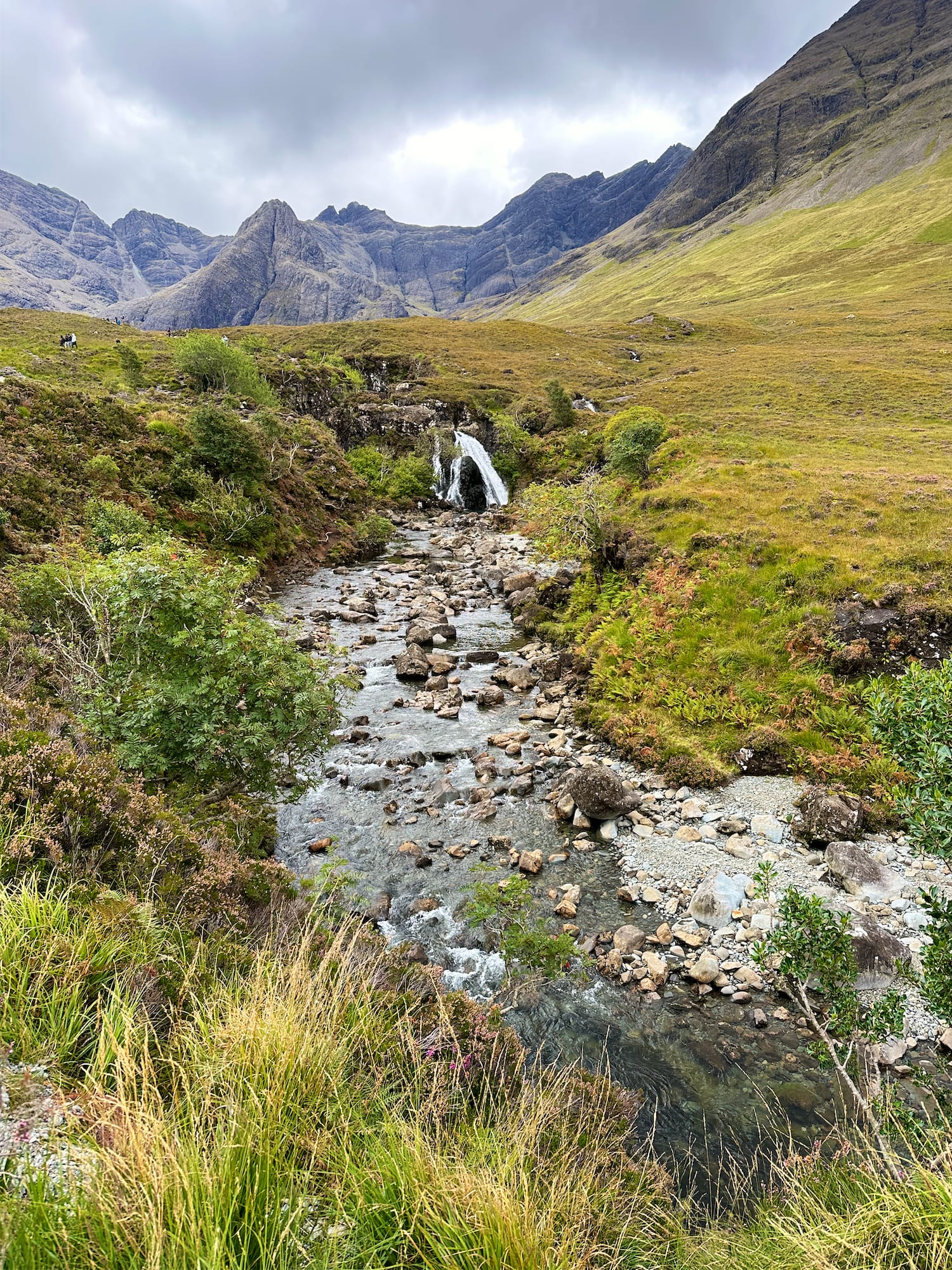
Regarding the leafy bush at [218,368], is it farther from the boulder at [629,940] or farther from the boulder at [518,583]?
the boulder at [629,940]

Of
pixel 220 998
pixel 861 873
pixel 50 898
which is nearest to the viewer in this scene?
pixel 220 998

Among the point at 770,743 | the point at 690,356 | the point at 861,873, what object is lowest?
the point at 861,873

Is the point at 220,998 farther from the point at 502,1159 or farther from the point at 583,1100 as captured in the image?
the point at 583,1100

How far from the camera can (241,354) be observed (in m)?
52.2

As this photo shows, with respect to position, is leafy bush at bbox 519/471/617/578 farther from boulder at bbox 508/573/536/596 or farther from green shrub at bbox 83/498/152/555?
green shrub at bbox 83/498/152/555

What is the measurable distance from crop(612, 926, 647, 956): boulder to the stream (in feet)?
1.09

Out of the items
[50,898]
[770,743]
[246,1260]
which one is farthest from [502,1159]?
[770,743]

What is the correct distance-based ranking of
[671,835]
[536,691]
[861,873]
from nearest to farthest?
[861,873]
[671,835]
[536,691]

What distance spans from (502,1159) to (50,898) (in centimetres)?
436

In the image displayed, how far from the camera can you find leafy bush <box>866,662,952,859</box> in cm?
488

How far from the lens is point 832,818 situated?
449 inches

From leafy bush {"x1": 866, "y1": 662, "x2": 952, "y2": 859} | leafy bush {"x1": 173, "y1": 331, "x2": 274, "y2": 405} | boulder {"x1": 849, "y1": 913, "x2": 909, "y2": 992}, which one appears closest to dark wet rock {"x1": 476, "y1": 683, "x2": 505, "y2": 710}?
boulder {"x1": 849, "y1": 913, "x2": 909, "y2": 992}

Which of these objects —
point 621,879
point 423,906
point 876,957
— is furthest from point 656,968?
point 423,906

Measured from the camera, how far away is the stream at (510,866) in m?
7.48
